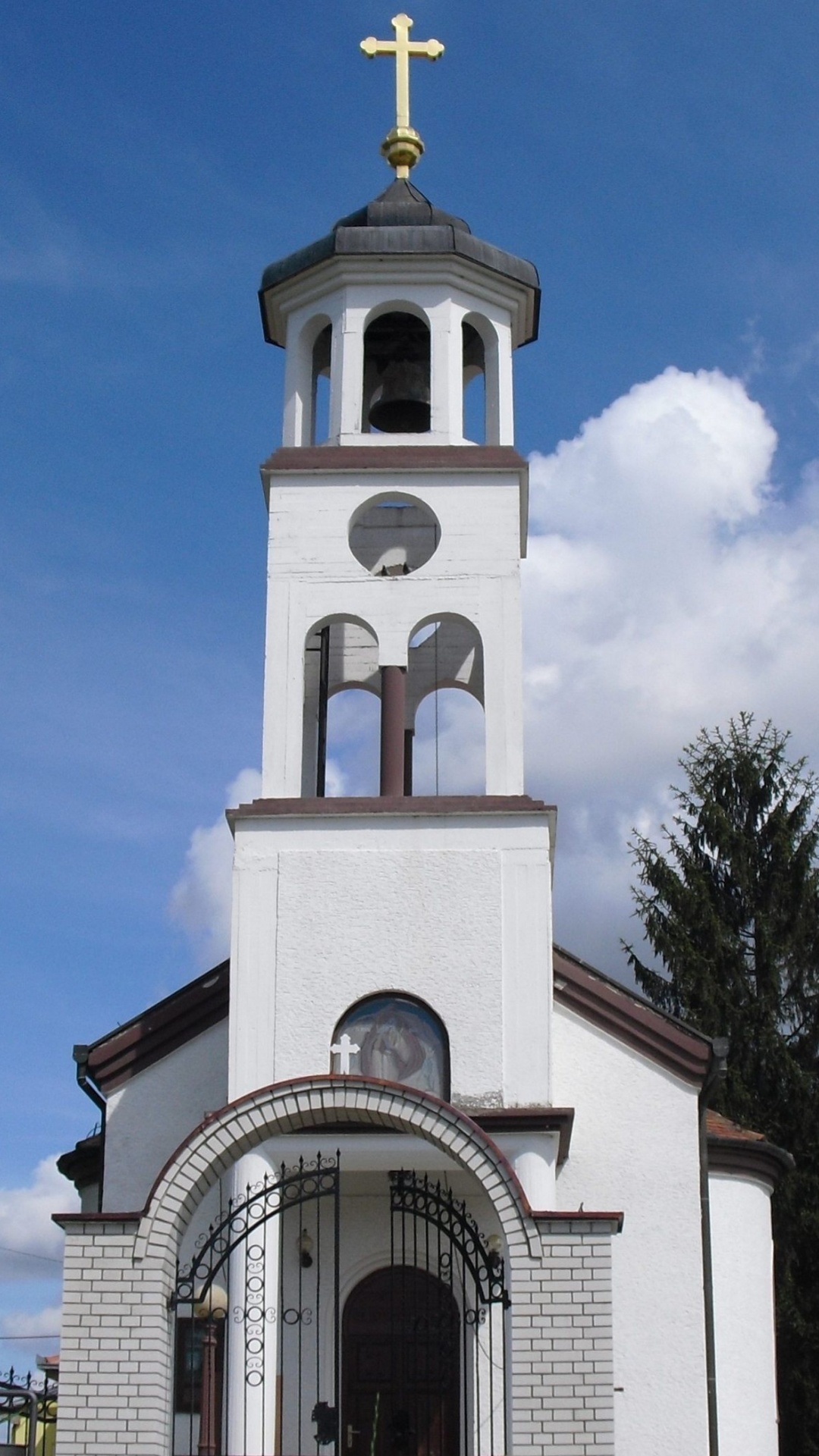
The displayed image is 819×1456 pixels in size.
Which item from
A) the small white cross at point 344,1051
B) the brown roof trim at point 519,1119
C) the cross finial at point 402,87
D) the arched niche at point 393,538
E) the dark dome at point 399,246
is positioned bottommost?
the brown roof trim at point 519,1119

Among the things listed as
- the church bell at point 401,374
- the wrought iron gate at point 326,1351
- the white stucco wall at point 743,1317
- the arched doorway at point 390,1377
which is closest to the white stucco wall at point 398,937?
the wrought iron gate at point 326,1351

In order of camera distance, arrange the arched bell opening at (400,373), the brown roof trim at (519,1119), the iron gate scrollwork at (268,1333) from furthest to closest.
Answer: the arched bell opening at (400,373)
the brown roof trim at (519,1119)
the iron gate scrollwork at (268,1333)

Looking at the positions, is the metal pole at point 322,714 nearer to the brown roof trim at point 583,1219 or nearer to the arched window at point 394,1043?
the arched window at point 394,1043

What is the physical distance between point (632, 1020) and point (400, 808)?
2833mm

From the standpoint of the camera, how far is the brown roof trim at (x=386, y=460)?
16.8m

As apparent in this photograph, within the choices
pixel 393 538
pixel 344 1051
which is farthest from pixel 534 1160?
pixel 393 538

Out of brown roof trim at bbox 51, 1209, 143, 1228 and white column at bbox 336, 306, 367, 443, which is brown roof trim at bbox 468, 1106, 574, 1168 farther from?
white column at bbox 336, 306, 367, 443

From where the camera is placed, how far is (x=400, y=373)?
18.5 meters

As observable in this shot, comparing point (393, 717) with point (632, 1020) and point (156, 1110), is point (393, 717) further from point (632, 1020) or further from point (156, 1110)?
point (156, 1110)

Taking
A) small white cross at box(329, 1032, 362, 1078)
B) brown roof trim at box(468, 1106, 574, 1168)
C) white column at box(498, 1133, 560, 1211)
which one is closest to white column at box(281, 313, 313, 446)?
small white cross at box(329, 1032, 362, 1078)

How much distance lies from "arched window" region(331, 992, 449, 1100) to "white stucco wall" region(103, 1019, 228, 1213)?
176 centimetres

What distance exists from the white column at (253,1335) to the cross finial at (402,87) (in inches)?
396

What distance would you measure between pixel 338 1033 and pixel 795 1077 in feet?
42.1

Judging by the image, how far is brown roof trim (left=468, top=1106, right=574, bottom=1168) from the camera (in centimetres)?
1455
